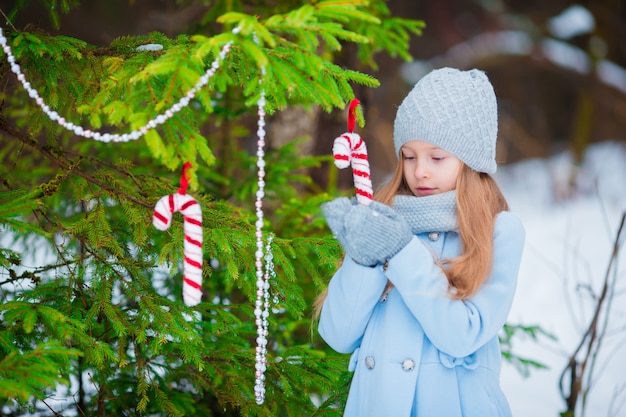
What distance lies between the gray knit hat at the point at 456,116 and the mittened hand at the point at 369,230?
38 centimetres

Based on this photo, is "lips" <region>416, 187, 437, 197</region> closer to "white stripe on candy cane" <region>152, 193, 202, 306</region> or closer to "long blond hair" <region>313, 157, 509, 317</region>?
"long blond hair" <region>313, 157, 509, 317</region>

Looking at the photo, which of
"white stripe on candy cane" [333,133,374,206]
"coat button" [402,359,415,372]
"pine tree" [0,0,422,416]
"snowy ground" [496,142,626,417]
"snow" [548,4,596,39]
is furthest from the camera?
"snow" [548,4,596,39]

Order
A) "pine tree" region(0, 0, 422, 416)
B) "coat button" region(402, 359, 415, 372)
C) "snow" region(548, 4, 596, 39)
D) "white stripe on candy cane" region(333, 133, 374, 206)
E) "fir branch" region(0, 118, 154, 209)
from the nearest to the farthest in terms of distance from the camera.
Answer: "pine tree" region(0, 0, 422, 416)
"coat button" region(402, 359, 415, 372)
"white stripe on candy cane" region(333, 133, 374, 206)
"fir branch" region(0, 118, 154, 209)
"snow" region(548, 4, 596, 39)

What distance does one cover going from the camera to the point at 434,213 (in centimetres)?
235

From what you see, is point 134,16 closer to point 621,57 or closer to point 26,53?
point 26,53

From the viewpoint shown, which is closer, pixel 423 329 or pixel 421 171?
pixel 423 329

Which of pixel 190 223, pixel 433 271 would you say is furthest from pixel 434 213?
pixel 190 223

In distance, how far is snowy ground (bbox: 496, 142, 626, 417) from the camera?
5336 mm

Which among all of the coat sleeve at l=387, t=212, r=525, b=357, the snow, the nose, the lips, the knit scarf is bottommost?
the coat sleeve at l=387, t=212, r=525, b=357

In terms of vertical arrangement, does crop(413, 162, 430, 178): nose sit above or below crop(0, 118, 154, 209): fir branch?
below

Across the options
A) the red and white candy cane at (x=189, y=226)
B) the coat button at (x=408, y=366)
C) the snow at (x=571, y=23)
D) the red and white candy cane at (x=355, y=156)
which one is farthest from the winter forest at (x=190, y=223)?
the snow at (x=571, y=23)

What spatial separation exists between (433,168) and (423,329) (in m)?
→ 0.63

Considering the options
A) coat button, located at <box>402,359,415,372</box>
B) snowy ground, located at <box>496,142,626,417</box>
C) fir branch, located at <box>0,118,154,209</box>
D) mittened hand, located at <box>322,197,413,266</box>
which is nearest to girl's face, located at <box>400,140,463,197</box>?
mittened hand, located at <box>322,197,413,266</box>

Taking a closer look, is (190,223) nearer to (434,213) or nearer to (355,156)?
(355,156)
